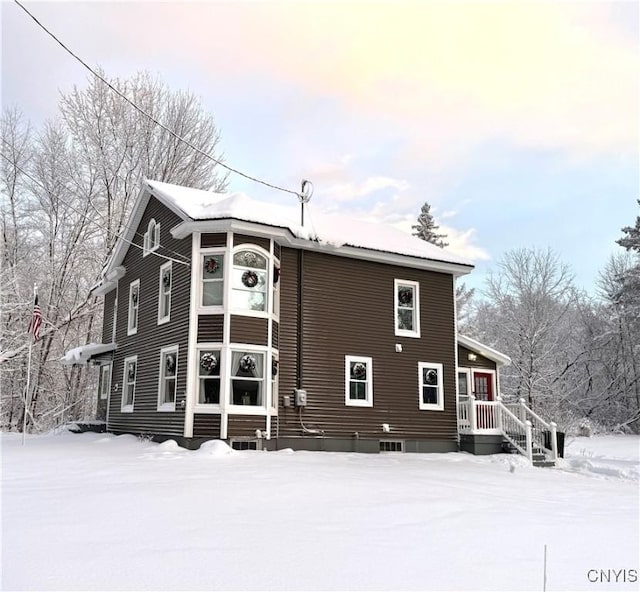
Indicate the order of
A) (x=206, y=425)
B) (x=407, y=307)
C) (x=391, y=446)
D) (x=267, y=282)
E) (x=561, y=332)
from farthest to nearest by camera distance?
(x=561, y=332), (x=407, y=307), (x=391, y=446), (x=267, y=282), (x=206, y=425)

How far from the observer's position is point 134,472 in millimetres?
10367

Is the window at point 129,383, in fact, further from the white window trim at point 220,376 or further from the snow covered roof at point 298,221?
the snow covered roof at point 298,221

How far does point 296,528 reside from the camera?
6527 millimetres

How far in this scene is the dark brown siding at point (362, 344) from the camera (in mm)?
16953

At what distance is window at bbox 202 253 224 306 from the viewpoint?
15672mm

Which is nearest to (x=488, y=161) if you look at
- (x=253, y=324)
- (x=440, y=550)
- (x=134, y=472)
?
(x=253, y=324)

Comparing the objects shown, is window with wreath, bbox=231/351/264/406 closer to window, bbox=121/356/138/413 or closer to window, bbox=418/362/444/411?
window, bbox=121/356/138/413

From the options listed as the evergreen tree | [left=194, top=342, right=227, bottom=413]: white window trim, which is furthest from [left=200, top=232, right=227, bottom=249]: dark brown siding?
the evergreen tree

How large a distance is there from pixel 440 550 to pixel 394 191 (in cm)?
2812

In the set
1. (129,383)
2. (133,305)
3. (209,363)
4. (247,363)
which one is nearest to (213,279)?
(209,363)

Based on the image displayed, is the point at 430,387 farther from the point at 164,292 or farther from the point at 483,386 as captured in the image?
the point at 164,292

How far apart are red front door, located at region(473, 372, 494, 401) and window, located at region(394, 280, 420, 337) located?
11.2 feet

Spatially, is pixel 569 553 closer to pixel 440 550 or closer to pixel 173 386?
pixel 440 550

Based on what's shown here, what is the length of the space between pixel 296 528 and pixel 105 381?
56.1ft
